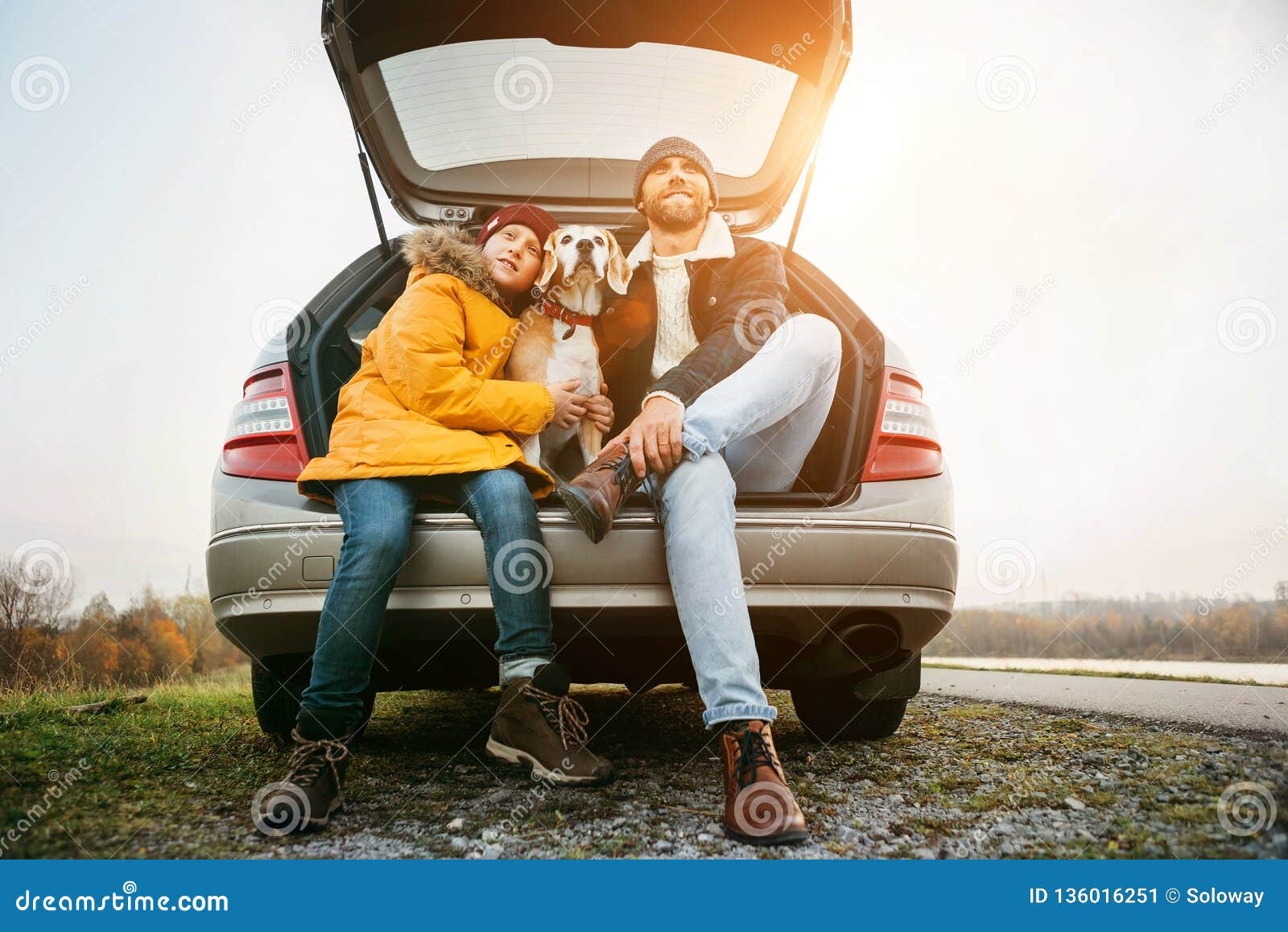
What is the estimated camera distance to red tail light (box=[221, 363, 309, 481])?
1.99m

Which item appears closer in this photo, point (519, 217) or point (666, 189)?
point (519, 217)

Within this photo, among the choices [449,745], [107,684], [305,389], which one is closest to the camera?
[305,389]

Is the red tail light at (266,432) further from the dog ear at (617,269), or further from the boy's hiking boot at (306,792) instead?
the dog ear at (617,269)

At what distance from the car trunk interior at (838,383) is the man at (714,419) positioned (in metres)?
0.09

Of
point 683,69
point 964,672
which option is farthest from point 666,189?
point 964,672

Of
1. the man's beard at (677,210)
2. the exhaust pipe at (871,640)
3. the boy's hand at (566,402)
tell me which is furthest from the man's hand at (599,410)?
the exhaust pipe at (871,640)

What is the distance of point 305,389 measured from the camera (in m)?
2.08

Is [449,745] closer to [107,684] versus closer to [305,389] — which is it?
[305,389]

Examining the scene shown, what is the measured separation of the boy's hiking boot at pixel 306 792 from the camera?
1.66 m

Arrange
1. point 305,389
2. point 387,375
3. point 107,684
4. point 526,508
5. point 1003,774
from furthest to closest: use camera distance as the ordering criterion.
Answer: point 107,684 → point 1003,774 → point 305,389 → point 387,375 → point 526,508

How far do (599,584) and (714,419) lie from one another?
467 mm

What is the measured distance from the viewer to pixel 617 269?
2.84m

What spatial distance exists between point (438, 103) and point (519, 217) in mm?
840

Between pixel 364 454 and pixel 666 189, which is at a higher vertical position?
pixel 666 189
